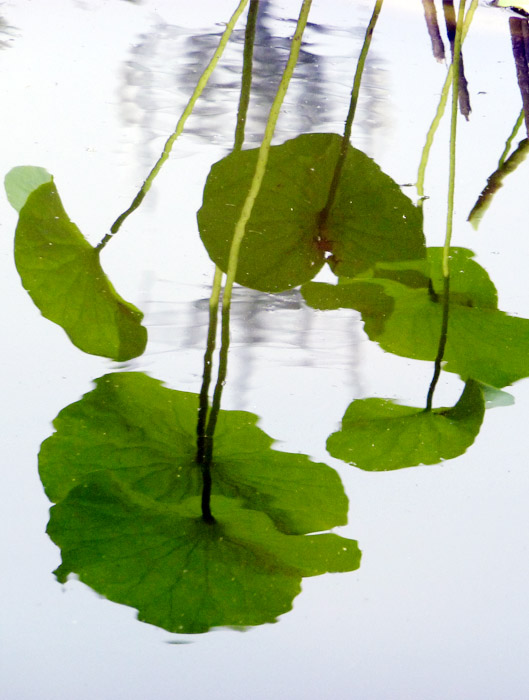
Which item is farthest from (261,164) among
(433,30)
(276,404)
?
(433,30)

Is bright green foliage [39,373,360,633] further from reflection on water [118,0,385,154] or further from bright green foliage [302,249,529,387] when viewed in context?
reflection on water [118,0,385,154]

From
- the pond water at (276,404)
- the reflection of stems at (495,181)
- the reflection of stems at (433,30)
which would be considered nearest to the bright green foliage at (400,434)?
the pond water at (276,404)

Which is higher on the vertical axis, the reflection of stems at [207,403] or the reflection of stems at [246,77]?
the reflection of stems at [246,77]

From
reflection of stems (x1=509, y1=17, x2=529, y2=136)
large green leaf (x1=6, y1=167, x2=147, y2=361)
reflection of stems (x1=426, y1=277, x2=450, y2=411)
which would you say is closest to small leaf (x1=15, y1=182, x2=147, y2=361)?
large green leaf (x1=6, y1=167, x2=147, y2=361)

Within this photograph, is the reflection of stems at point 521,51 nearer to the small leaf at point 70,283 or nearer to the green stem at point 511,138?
the green stem at point 511,138

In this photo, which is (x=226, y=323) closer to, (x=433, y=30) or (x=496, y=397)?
(x=496, y=397)

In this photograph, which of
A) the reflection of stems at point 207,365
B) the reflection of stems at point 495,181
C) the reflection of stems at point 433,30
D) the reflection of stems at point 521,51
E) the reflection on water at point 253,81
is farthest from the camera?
the reflection of stems at point 433,30
